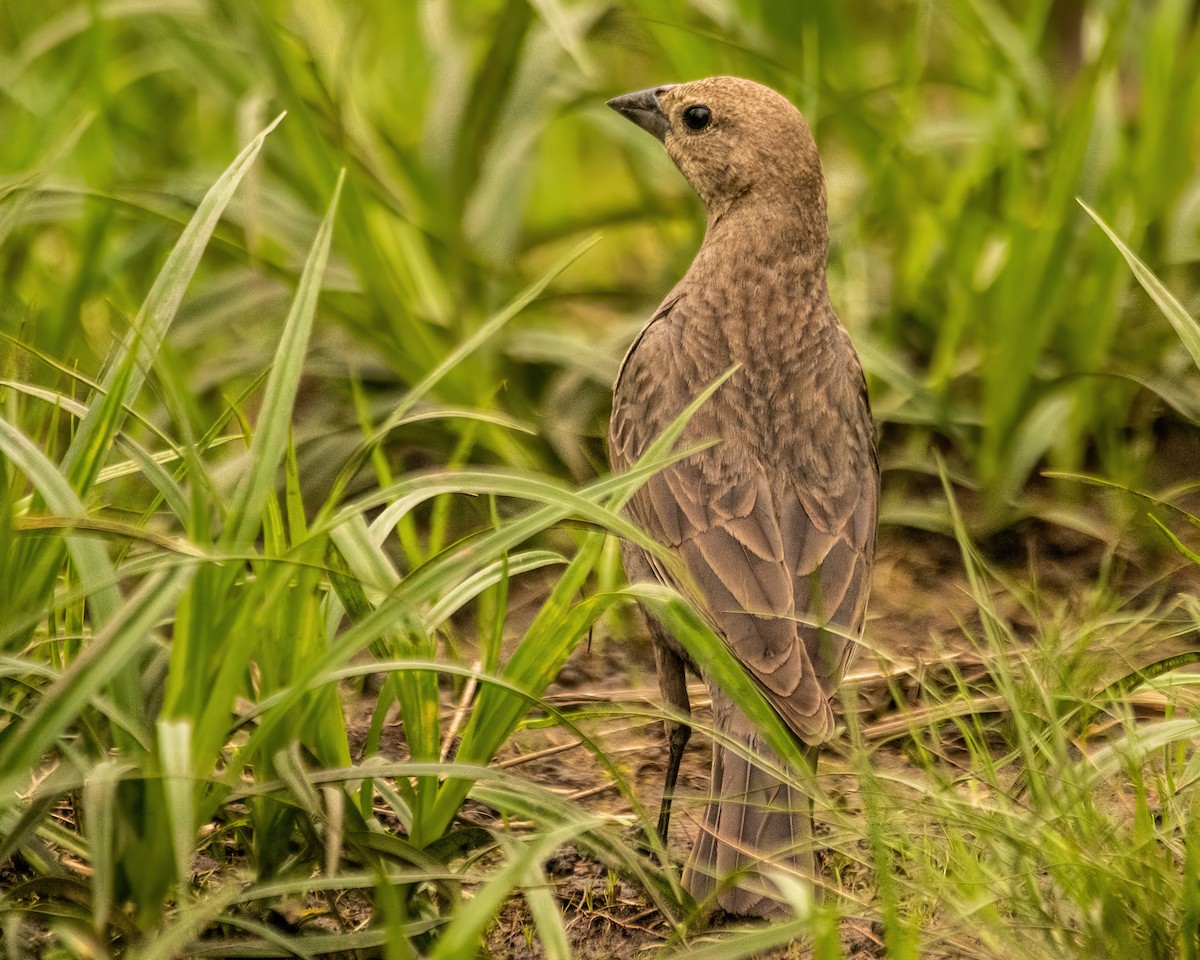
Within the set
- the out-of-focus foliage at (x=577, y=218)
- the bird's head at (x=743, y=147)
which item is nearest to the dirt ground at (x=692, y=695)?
the out-of-focus foliage at (x=577, y=218)

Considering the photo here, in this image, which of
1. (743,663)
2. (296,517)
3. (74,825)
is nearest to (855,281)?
(743,663)

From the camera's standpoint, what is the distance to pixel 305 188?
4.35m

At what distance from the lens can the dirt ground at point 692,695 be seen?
276cm

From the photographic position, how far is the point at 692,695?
3721mm

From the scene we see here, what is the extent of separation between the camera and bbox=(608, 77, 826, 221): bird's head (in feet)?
12.2

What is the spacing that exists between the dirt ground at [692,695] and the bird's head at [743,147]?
992 mm

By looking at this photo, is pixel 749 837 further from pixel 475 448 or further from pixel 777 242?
pixel 475 448

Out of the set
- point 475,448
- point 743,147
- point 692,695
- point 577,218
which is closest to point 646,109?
point 743,147

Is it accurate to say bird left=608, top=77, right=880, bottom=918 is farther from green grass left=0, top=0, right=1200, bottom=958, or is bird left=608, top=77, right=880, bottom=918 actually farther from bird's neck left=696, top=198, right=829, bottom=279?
green grass left=0, top=0, right=1200, bottom=958

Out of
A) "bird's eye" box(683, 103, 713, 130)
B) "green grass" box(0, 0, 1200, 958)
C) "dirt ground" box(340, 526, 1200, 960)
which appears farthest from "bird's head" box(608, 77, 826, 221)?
"dirt ground" box(340, 526, 1200, 960)

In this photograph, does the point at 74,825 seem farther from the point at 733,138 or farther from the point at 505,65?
the point at 505,65

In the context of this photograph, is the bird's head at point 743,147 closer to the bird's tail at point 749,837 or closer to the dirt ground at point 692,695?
the dirt ground at point 692,695

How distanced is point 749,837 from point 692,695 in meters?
1.01

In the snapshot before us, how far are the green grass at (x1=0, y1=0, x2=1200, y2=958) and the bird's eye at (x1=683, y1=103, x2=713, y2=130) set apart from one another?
0.38 m
